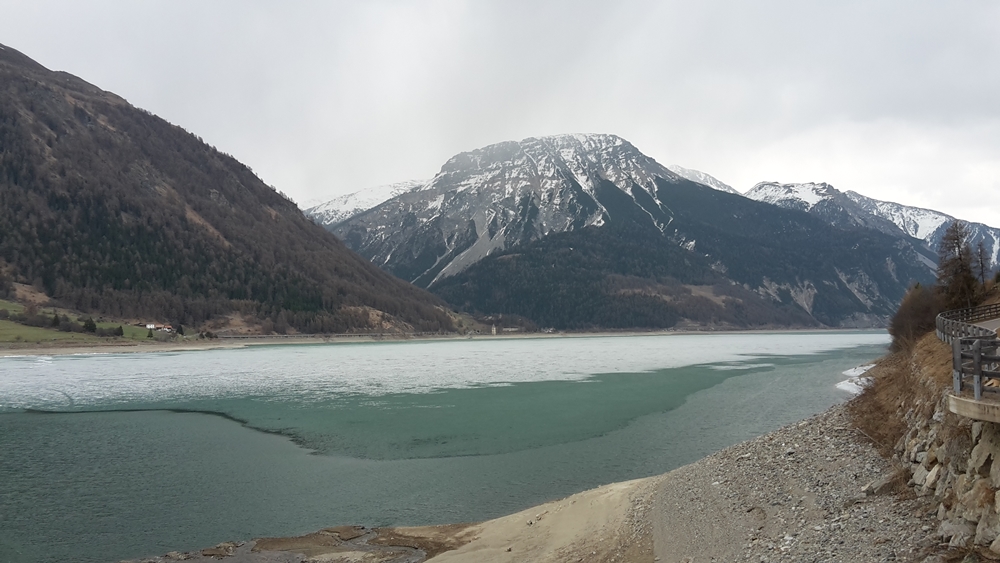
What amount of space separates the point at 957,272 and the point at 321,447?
49.9 meters

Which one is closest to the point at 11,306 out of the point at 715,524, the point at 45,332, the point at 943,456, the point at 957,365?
the point at 45,332

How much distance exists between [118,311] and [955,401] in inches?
8769

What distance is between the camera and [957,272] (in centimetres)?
4919

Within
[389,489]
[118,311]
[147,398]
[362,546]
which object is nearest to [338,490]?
[389,489]

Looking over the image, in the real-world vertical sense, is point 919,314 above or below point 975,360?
above

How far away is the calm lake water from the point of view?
24.5 metres

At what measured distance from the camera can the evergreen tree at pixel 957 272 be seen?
48781mm

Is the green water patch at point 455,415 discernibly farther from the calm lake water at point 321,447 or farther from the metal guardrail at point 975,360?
the metal guardrail at point 975,360

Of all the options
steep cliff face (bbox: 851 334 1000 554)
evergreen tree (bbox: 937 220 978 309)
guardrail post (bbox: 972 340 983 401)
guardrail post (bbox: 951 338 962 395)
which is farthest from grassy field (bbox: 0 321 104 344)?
guardrail post (bbox: 972 340 983 401)

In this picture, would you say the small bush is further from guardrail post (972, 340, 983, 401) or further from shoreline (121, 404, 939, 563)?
guardrail post (972, 340, 983, 401)

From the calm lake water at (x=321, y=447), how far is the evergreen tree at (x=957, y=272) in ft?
37.8

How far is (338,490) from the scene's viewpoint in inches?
1120

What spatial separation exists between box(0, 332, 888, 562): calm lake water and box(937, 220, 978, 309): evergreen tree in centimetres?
1153

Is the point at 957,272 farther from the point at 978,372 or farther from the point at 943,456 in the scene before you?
the point at 978,372
